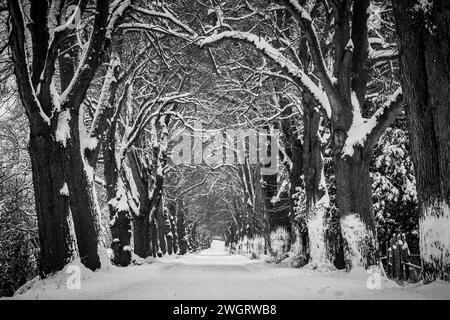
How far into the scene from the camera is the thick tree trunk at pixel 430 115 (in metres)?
5.06

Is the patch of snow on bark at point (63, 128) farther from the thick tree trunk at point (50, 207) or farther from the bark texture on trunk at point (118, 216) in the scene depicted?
the bark texture on trunk at point (118, 216)

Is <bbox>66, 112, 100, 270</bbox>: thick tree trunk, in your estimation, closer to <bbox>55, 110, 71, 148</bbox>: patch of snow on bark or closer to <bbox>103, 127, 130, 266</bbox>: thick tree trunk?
<bbox>55, 110, 71, 148</bbox>: patch of snow on bark

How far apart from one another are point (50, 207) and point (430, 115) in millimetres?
7240

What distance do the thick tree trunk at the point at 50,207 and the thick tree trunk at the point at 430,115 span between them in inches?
265

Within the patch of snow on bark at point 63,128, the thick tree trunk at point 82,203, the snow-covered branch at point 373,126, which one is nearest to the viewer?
the snow-covered branch at point 373,126

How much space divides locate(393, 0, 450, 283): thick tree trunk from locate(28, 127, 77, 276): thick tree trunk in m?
6.74

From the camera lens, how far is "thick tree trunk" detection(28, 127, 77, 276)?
25.5ft

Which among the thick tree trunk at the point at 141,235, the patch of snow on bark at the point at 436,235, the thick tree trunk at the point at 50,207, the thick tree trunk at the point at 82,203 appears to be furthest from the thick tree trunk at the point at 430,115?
the thick tree trunk at the point at 141,235

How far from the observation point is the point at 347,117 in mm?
8688

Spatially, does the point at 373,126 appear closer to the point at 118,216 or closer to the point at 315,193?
the point at 315,193

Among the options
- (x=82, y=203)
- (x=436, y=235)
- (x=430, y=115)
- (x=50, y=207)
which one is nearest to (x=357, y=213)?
(x=436, y=235)

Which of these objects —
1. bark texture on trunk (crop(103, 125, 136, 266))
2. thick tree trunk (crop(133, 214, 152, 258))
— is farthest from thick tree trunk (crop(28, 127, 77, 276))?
thick tree trunk (crop(133, 214, 152, 258))
